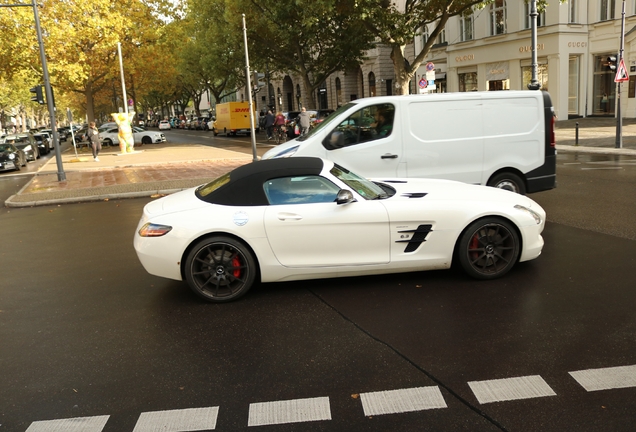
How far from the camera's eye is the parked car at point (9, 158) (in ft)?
80.6

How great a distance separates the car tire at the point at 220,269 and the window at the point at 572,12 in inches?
1266

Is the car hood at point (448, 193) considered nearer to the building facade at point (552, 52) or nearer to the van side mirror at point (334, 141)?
the van side mirror at point (334, 141)

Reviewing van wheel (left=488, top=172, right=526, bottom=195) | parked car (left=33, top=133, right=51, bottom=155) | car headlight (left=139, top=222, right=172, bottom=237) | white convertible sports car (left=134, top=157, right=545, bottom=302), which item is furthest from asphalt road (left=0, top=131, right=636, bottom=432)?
parked car (left=33, top=133, right=51, bottom=155)

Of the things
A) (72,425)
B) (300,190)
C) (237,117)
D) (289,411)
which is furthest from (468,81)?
(72,425)

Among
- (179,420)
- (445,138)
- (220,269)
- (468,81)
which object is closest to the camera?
(179,420)

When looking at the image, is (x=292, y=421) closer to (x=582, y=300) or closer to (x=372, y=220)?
(x=372, y=220)

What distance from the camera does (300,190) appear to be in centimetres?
571

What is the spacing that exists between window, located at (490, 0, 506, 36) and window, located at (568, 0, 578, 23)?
4356 millimetres

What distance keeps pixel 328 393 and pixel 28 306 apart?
3.67 m

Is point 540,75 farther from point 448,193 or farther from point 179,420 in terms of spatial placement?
point 179,420

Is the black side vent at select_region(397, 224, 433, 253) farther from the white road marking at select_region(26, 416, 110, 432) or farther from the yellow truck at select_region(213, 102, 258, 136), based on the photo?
the yellow truck at select_region(213, 102, 258, 136)

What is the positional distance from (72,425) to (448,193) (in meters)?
4.02

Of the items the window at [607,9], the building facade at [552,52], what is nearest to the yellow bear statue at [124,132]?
the building facade at [552,52]

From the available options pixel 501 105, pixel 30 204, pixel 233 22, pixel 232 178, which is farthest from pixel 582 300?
pixel 233 22
